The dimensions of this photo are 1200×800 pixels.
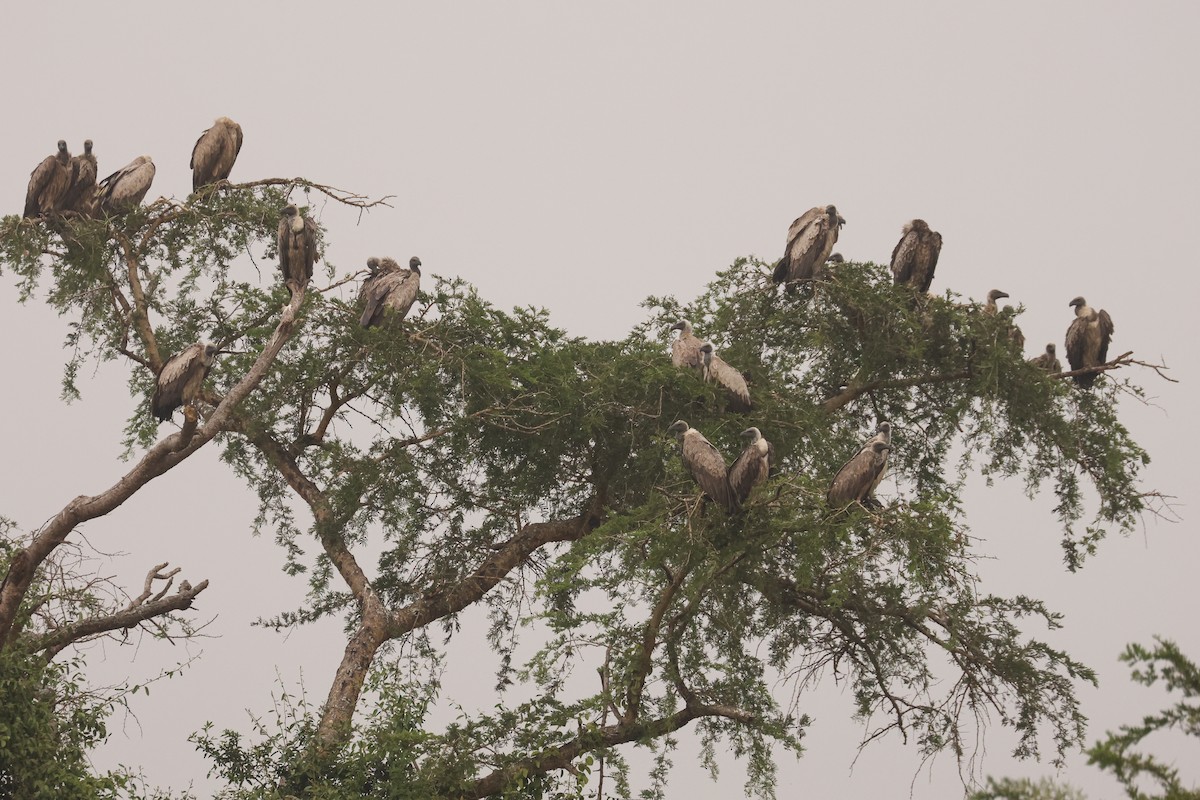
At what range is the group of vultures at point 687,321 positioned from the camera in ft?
31.7

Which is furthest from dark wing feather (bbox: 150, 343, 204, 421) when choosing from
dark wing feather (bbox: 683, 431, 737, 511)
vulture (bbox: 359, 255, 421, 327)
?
dark wing feather (bbox: 683, 431, 737, 511)

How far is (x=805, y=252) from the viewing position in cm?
1287

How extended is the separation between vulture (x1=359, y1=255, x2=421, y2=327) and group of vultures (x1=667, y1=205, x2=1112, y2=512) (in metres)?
2.45

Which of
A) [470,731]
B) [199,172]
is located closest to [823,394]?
[470,731]

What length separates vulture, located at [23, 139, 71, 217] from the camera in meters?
12.6

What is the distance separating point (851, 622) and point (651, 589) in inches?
107

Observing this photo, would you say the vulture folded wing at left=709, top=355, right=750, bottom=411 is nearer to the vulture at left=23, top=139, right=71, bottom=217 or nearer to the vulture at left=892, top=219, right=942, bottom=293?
the vulture at left=892, top=219, right=942, bottom=293

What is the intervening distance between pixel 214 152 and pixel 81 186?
144 cm

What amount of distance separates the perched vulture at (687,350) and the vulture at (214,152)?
5113 mm

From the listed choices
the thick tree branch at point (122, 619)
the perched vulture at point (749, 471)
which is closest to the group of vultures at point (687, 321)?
the perched vulture at point (749, 471)

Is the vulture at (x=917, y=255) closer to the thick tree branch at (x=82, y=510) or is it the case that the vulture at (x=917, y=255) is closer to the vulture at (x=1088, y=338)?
the vulture at (x=1088, y=338)

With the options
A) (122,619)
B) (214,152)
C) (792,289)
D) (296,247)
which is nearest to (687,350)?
(792,289)

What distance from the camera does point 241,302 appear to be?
1255 centimetres

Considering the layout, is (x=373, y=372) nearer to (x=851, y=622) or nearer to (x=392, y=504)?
(x=392, y=504)
